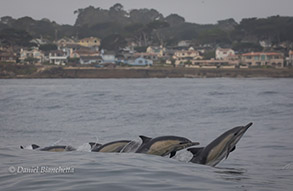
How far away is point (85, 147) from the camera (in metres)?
Result: 10.9

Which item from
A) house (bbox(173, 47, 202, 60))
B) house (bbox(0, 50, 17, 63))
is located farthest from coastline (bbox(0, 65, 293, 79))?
house (bbox(173, 47, 202, 60))

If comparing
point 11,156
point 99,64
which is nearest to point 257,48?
point 99,64

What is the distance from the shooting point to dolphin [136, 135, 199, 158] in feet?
29.7

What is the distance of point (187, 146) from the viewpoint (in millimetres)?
9102

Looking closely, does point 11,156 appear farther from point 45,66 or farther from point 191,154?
point 45,66

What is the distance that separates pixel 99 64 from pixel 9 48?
30.2 m

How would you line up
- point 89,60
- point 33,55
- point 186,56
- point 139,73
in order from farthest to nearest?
1. point 33,55
2. point 186,56
3. point 89,60
4. point 139,73

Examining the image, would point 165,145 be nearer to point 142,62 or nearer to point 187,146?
point 187,146

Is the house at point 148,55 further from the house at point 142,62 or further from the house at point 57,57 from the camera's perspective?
the house at point 57,57

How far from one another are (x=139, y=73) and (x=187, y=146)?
331 feet

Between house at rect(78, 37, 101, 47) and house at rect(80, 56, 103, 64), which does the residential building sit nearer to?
house at rect(80, 56, 103, 64)

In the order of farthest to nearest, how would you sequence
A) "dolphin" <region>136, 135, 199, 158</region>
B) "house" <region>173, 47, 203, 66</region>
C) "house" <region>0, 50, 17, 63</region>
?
"house" <region>173, 47, 203, 66</region>, "house" <region>0, 50, 17, 63</region>, "dolphin" <region>136, 135, 199, 158</region>

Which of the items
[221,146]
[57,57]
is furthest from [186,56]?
[221,146]

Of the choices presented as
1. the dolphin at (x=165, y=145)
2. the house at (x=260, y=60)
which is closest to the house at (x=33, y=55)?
the house at (x=260, y=60)
